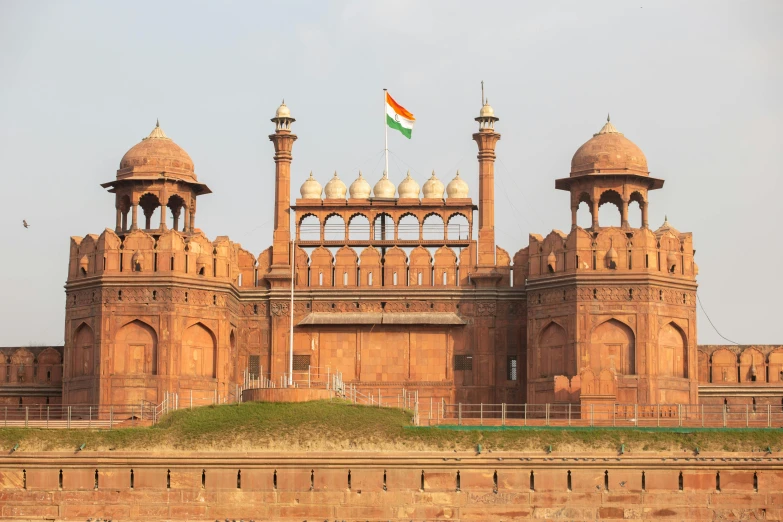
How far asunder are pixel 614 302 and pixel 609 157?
21.0 ft

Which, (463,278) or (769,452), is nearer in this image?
(769,452)

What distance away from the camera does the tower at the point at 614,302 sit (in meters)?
69.8

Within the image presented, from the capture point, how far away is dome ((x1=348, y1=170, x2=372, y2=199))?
7606 centimetres

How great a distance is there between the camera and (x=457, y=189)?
75812 mm

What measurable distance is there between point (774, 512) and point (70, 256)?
3065cm

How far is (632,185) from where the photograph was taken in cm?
7312

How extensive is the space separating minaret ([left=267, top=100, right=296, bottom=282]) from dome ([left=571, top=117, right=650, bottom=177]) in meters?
12.2

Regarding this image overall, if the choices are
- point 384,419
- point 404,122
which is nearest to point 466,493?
point 384,419

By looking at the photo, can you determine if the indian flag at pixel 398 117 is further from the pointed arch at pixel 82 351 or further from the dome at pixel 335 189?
the pointed arch at pixel 82 351

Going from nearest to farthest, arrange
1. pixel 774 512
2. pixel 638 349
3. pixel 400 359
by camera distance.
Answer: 1. pixel 774 512
2. pixel 638 349
3. pixel 400 359

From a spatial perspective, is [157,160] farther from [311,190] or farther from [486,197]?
[486,197]

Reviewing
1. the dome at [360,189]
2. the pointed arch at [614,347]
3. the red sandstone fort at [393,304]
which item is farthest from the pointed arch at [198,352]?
the pointed arch at [614,347]

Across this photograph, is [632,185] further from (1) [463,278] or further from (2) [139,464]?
(2) [139,464]

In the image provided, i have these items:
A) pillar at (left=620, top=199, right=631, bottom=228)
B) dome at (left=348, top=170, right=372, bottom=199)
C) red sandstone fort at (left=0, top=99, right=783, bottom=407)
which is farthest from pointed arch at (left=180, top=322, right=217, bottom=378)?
pillar at (left=620, top=199, right=631, bottom=228)
